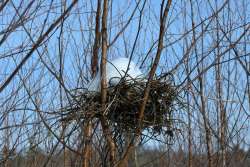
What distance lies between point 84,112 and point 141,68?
43cm

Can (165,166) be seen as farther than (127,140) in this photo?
Yes

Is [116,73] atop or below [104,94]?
atop

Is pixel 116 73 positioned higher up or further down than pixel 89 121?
higher up

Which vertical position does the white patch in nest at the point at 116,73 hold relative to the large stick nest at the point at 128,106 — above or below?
above

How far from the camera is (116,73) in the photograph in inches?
73.6

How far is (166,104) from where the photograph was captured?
1926mm

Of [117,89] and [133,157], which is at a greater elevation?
[117,89]

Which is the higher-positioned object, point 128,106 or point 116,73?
point 116,73

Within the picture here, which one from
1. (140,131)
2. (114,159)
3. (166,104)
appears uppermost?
(166,104)

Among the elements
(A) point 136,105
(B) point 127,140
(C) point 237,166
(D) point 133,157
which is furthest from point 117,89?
(C) point 237,166

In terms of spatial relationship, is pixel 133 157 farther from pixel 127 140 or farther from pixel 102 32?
pixel 102 32

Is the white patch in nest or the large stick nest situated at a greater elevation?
the white patch in nest

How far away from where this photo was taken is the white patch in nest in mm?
1845

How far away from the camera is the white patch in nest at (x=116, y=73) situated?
72.6 inches
